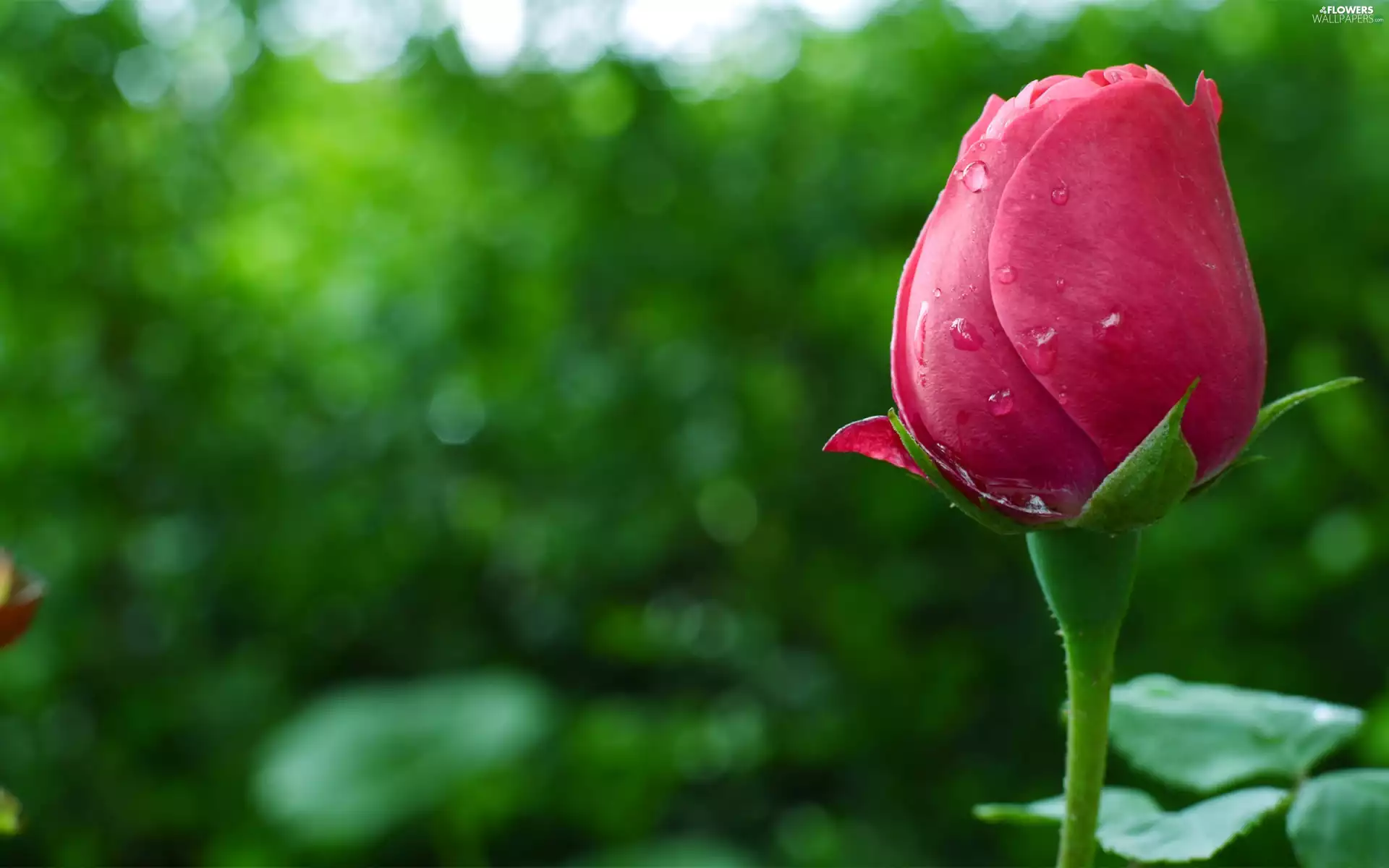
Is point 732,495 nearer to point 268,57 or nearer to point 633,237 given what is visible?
point 633,237

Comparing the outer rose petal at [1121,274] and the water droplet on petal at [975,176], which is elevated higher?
the water droplet on petal at [975,176]

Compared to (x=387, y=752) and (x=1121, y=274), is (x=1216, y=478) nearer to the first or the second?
(x=1121, y=274)

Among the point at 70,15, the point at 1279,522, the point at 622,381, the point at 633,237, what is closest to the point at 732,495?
the point at 622,381

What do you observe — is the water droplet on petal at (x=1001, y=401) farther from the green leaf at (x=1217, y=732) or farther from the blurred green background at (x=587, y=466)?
the blurred green background at (x=587, y=466)

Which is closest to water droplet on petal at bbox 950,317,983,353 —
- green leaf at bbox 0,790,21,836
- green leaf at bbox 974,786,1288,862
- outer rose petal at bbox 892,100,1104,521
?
outer rose petal at bbox 892,100,1104,521

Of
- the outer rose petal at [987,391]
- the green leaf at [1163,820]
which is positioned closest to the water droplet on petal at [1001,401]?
the outer rose petal at [987,391]

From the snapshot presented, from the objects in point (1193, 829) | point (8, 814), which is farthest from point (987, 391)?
point (8, 814)

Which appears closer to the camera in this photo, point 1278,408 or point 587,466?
point 1278,408

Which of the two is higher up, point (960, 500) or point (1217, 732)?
point (960, 500)
